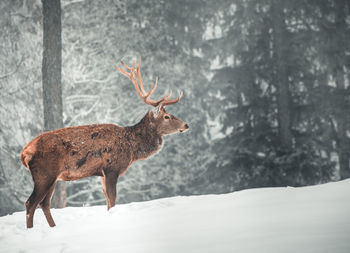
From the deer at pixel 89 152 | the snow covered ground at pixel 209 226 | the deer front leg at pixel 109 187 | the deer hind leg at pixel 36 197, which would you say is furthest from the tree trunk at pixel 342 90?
the deer hind leg at pixel 36 197

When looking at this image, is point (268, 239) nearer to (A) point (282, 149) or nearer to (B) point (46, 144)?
(B) point (46, 144)

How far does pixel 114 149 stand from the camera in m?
4.75

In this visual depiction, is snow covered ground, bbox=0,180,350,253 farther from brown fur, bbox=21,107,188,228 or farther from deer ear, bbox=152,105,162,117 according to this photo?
deer ear, bbox=152,105,162,117

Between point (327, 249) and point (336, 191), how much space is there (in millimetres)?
1563

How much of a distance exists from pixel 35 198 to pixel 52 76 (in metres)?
2.85

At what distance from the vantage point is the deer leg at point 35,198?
4.17m

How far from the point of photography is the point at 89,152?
4566 millimetres

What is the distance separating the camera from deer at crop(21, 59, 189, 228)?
4.21 m

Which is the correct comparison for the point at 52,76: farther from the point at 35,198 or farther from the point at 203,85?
the point at 203,85

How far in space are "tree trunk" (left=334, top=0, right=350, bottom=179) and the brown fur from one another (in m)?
4.99

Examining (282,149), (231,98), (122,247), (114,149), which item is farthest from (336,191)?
(231,98)

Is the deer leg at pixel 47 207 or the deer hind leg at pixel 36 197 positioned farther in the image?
the deer leg at pixel 47 207

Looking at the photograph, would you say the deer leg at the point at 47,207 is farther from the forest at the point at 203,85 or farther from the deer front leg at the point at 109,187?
the forest at the point at 203,85

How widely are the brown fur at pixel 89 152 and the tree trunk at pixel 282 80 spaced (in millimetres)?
4557
